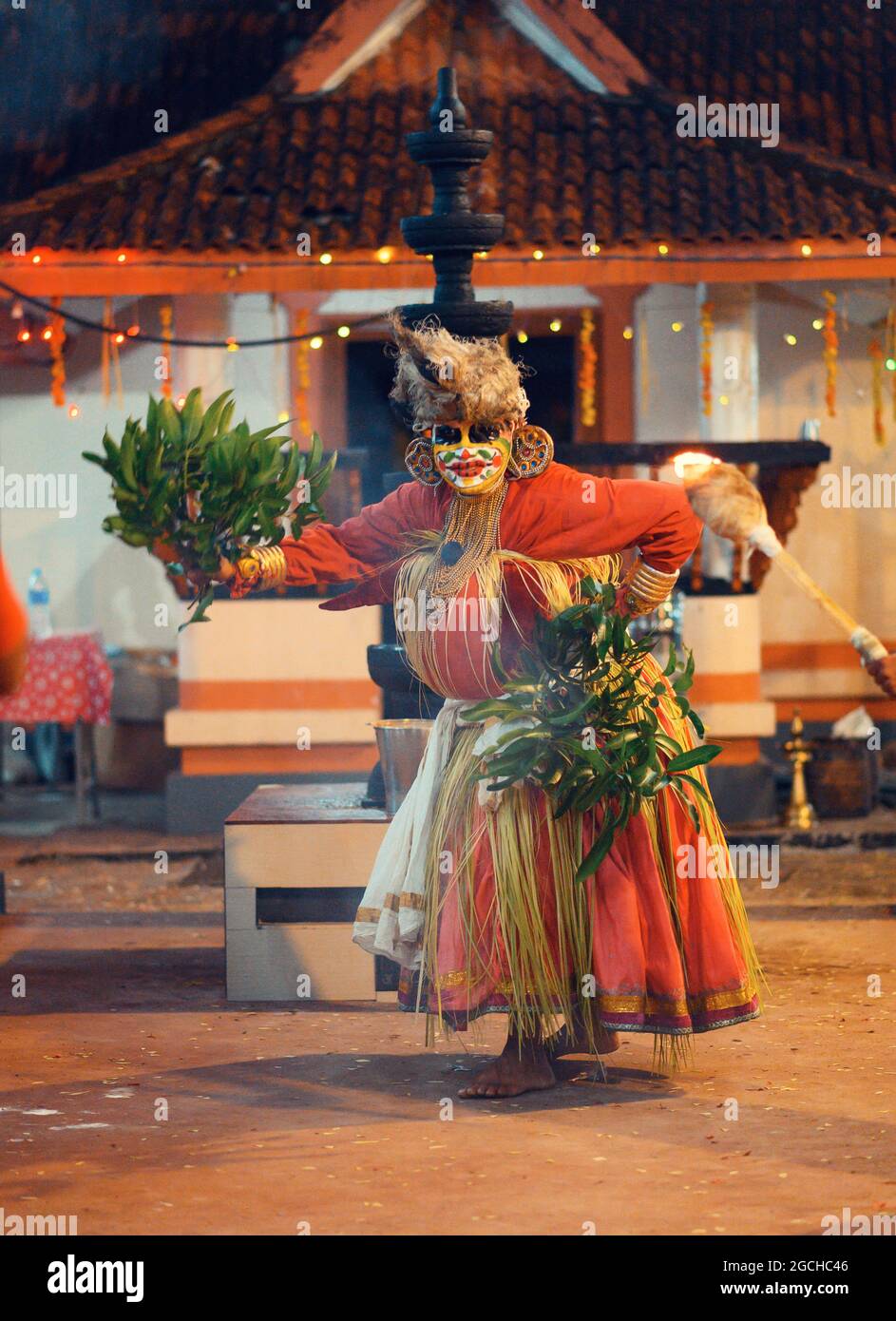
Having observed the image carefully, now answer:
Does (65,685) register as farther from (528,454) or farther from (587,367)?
(528,454)

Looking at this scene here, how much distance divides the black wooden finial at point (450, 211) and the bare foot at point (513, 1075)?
218 centimetres

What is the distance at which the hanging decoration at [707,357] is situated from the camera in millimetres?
10680

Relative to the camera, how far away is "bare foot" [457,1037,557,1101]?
5246 millimetres

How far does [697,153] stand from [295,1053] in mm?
6950

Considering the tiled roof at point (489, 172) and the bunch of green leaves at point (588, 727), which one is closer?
the bunch of green leaves at point (588, 727)

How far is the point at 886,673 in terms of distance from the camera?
7207 millimetres

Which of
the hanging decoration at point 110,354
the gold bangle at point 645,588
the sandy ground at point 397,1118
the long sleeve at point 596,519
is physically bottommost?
the sandy ground at point 397,1118

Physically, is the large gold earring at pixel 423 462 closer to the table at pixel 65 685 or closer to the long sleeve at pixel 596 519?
the long sleeve at pixel 596 519

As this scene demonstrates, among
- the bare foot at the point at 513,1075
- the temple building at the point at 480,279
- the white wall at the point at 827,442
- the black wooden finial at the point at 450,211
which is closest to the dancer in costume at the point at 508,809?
the bare foot at the point at 513,1075

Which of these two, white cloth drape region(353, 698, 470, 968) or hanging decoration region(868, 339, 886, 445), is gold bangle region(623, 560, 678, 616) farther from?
hanging decoration region(868, 339, 886, 445)

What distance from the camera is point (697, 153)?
11.1 m

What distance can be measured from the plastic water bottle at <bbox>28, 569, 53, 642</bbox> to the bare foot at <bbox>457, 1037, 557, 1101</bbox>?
618 cm
